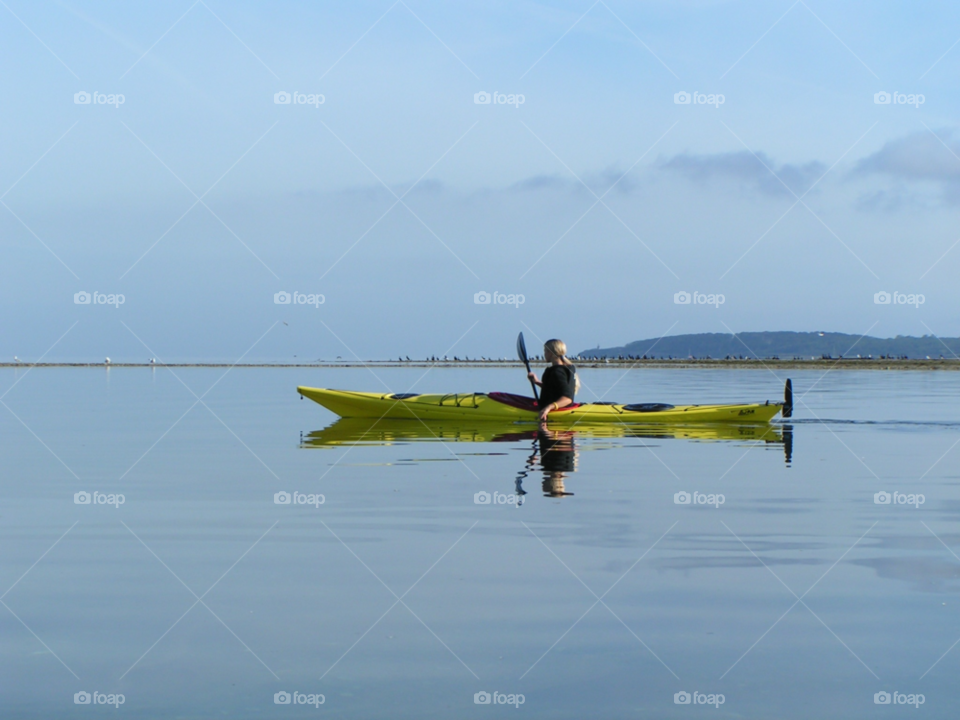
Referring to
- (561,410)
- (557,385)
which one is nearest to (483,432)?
(561,410)

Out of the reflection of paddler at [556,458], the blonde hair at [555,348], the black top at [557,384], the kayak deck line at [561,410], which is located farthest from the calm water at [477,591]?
the kayak deck line at [561,410]

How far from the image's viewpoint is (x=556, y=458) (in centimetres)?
1546

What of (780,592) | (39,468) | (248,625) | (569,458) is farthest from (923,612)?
(39,468)

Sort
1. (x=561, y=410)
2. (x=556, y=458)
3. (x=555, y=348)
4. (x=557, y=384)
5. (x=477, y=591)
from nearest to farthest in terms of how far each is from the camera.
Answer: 1. (x=477, y=591)
2. (x=556, y=458)
3. (x=555, y=348)
4. (x=557, y=384)
5. (x=561, y=410)

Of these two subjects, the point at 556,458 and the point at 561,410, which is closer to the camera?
the point at 556,458

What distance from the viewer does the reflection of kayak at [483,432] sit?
19609 mm

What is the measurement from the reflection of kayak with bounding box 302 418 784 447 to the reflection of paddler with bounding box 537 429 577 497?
1.68 feet

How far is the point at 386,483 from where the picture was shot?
12.6m

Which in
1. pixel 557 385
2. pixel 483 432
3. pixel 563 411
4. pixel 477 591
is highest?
pixel 557 385

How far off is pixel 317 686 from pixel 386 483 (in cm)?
770

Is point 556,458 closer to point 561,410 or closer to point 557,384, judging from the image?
point 557,384

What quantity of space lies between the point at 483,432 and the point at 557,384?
240 cm

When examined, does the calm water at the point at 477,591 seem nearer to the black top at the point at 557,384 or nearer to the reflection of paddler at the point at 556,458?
the reflection of paddler at the point at 556,458

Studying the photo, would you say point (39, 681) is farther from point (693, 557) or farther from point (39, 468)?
point (39, 468)
